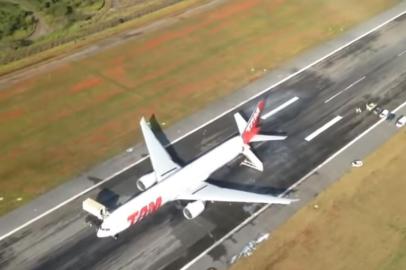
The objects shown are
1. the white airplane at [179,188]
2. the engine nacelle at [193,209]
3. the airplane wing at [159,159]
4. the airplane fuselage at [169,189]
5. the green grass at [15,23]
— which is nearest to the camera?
the airplane fuselage at [169,189]

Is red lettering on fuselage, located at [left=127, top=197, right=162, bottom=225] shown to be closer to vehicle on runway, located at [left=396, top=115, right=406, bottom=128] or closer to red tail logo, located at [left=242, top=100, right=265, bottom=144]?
red tail logo, located at [left=242, top=100, right=265, bottom=144]

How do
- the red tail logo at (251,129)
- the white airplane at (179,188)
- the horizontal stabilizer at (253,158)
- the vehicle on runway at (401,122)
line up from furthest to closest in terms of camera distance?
the vehicle on runway at (401,122)
the horizontal stabilizer at (253,158)
the red tail logo at (251,129)
the white airplane at (179,188)

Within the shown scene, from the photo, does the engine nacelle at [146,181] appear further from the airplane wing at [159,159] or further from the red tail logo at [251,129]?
the red tail logo at [251,129]

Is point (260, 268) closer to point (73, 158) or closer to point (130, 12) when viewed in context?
point (73, 158)

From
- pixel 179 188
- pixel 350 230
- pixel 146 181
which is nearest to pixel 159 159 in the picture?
pixel 146 181

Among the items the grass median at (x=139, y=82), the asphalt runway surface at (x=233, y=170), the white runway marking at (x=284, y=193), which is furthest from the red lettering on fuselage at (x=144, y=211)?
the grass median at (x=139, y=82)

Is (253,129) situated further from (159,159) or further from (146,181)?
(146,181)

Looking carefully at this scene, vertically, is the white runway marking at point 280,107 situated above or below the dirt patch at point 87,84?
below

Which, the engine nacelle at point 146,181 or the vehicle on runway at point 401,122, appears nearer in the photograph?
the engine nacelle at point 146,181
